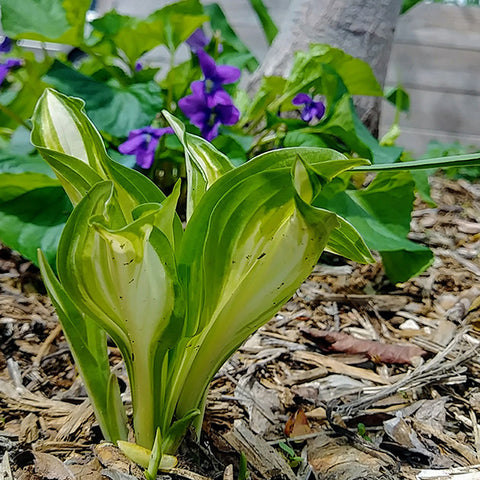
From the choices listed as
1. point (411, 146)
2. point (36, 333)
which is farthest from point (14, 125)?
point (411, 146)

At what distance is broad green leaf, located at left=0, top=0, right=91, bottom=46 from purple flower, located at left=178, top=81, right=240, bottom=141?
0.32 metres

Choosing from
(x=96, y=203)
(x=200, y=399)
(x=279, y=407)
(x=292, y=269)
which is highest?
(x=96, y=203)

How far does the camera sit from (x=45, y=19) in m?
1.39

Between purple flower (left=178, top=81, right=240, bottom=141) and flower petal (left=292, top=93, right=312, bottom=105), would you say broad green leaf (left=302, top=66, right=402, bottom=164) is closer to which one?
flower petal (left=292, top=93, right=312, bottom=105)

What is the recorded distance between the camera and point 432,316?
1.34m

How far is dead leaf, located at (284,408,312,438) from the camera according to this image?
0.87 m

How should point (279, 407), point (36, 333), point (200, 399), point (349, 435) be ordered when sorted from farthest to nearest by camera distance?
point (36, 333) < point (279, 407) < point (349, 435) < point (200, 399)

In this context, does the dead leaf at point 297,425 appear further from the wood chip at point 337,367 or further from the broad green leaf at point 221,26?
the broad green leaf at point 221,26

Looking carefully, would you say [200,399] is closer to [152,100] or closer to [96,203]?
[96,203]

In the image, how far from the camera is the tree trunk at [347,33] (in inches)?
71.2

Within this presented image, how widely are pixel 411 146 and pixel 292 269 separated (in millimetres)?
2865

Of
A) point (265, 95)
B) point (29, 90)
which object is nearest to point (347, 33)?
point (265, 95)

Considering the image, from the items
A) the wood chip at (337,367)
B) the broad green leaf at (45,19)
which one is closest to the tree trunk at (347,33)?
the broad green leaf at (45,19)

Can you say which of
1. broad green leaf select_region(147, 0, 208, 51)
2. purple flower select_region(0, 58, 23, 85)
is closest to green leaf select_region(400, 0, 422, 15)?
broad green leaf select_region(147, 0, 208, 51)
